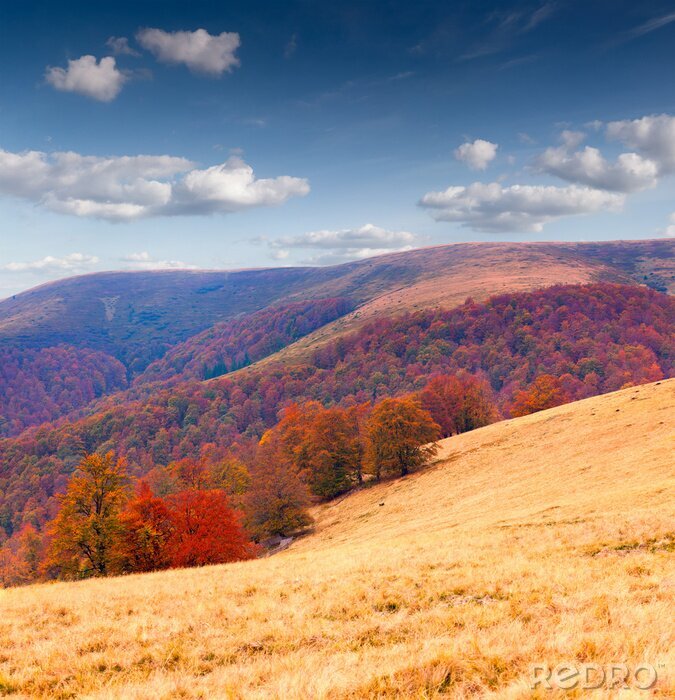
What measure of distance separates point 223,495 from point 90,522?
1426 centimetres

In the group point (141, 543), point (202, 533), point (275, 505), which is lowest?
point (275, 505)

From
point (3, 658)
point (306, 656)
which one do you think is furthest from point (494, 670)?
point (3, 658)

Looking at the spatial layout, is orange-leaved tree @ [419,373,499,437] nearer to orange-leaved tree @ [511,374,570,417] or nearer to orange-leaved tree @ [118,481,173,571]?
orange-leaved tree @ [511,374,570,417]

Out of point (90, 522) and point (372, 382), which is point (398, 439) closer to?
point (90, 522)

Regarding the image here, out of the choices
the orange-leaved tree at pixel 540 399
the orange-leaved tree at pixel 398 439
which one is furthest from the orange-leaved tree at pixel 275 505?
the orange-leaved tree at pixel 540 399

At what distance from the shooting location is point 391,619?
368 inches

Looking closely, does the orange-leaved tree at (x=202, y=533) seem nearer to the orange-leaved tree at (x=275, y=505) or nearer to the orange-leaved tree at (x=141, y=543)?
the orange-leaved tree at (x=141, y=543)

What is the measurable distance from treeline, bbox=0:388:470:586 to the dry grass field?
15946mm

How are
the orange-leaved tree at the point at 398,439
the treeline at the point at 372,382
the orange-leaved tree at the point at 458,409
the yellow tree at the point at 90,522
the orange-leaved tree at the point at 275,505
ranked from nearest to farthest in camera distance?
the yellow tree at the point at 90,522
the orange-leaved tree at the point at 275,505
the orange-leaved tree at the point at 398,439
the orange-leaved tree at the point at 458,409
the treeline at the point at 372,382

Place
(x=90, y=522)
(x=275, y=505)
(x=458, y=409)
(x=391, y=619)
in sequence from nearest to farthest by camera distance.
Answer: (x=391, y=619) → (x=90, y=522) → (x=275, y=505) → (x=458, y=409)

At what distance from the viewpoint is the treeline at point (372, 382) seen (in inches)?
5354

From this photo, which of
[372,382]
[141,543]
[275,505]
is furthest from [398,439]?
[372,382]

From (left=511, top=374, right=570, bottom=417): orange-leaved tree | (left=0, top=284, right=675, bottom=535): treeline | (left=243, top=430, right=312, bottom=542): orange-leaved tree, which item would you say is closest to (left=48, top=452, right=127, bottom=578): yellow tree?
(left=243, top=430, right=312, bottom=542): orange-leaved tree

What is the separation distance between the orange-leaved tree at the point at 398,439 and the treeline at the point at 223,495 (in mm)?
146
